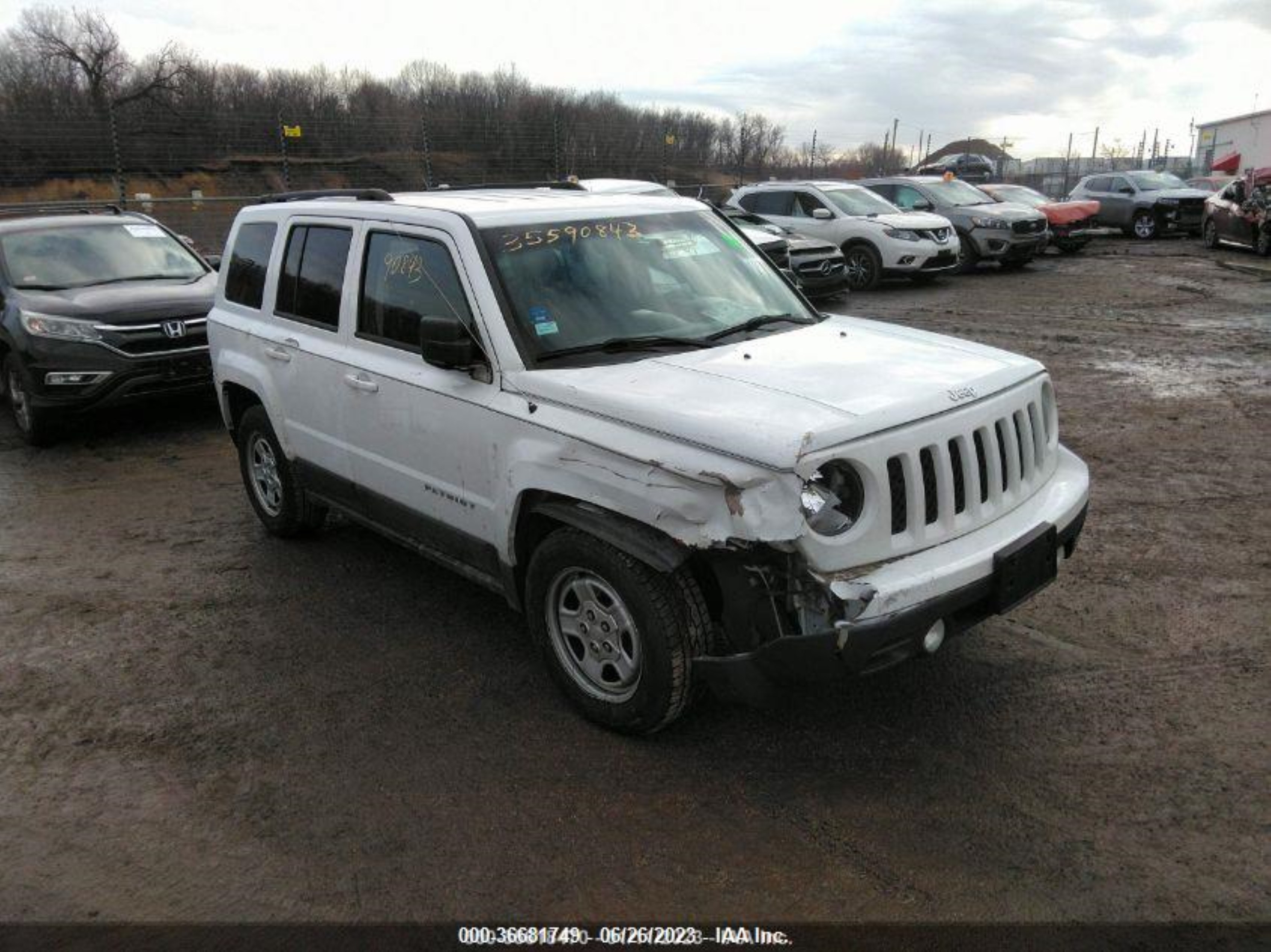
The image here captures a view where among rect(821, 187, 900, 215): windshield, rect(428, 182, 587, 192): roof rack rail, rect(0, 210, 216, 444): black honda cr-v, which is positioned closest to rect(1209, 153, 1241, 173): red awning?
rect(821, 187, 900, 215): windshield

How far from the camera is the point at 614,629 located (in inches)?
139

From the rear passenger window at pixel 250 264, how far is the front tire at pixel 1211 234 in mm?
21109

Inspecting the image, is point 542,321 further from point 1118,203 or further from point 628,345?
point 1118,203

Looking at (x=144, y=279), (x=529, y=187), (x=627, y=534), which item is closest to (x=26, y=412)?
(x=144, y=279)

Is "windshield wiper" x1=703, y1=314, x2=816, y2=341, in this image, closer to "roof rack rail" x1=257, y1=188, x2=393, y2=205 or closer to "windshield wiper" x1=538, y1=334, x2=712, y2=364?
"windshield wiper" x1=538, y1=334, x2=712, y2=364

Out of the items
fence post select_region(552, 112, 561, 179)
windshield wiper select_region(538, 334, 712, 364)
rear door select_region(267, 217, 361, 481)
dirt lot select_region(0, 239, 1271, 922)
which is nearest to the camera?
dirt lot select_region(0, 239, 1271, 922)

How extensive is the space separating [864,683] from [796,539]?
1.33 meters

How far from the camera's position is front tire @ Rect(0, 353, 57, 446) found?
314 inches

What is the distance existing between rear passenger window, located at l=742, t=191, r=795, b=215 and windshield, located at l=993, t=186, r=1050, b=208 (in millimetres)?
5552

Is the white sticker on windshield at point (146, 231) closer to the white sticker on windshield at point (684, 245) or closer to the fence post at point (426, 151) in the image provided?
the white sticker on windshield at point (684, 245)

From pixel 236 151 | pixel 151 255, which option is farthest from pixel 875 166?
pixel 151 255

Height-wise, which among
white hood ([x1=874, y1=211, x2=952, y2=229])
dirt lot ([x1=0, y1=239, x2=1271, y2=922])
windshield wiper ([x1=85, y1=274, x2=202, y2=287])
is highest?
white hood ([x1=874, y1=211, x2=952, y2=229])

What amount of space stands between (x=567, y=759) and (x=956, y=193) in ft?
60.0

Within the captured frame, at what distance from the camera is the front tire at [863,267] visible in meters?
16.2
